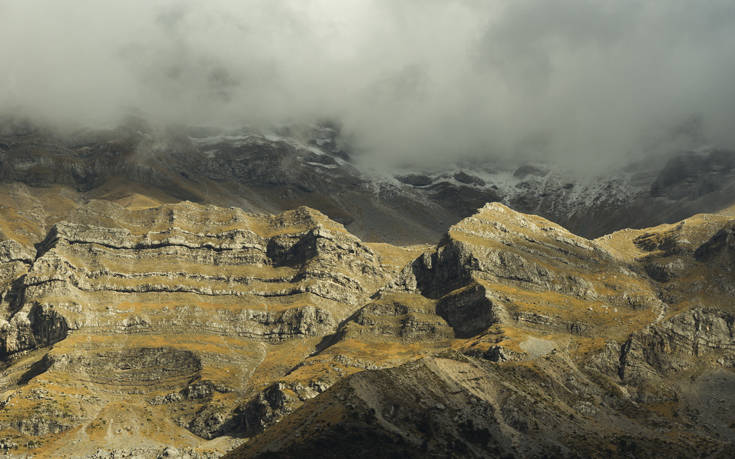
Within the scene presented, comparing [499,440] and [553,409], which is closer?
[499,440]

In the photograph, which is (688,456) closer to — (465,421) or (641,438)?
(641,438)

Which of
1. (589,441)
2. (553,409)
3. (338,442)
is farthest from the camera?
(553,409)

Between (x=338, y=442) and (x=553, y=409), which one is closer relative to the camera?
(x=338, y=442)

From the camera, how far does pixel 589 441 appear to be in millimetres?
175500

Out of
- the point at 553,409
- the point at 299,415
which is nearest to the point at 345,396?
the point at 299,415

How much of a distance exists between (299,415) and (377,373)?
827 inches

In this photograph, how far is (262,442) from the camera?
163250 mm

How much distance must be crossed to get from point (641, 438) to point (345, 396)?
244 feet

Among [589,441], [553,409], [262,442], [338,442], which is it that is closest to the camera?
[338,442]

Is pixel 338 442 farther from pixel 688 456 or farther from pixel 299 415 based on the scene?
pixel 688 456

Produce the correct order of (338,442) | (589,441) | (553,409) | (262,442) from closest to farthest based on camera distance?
(338,442) → (262,442) → (589,441) → (553,409)

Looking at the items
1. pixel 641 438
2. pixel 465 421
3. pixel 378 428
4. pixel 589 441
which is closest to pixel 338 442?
pixel 378 428

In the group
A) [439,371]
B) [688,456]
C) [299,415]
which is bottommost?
[688,456]

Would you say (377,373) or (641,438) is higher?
(377,373)
